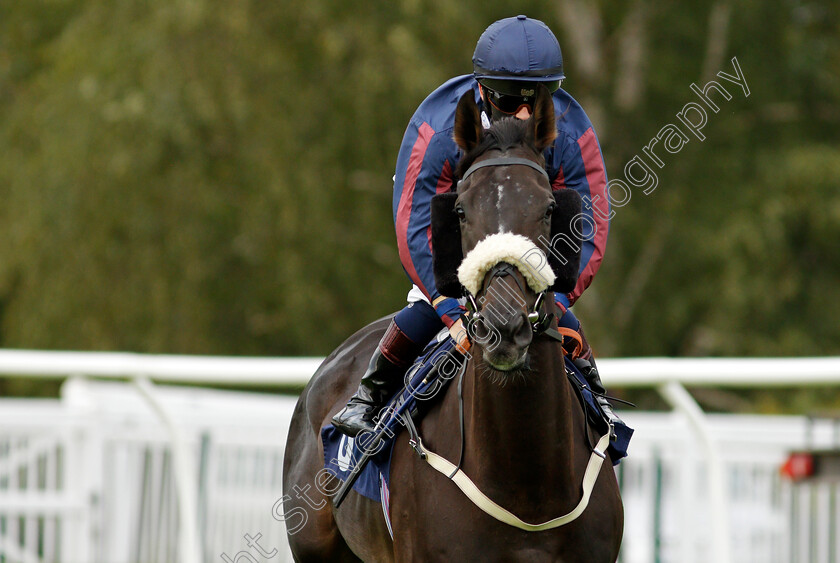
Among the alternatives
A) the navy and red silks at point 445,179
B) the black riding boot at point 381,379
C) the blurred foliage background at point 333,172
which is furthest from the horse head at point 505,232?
the blurred foliage background at point 333,172

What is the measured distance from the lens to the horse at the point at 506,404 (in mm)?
3199

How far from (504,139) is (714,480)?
2.33m

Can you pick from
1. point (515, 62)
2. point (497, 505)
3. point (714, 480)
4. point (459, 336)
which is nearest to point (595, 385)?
point (459, 336)

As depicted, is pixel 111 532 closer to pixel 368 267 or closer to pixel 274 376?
pixel 274 376

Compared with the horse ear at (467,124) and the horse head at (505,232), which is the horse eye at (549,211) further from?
the horse ear at (467,124)

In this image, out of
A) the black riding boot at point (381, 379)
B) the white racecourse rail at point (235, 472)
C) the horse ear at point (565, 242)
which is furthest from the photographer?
the white racecourse rail at point (235, 472)

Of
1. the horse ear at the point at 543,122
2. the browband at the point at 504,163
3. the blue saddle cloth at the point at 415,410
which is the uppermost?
the horse ear at the point at 543,122

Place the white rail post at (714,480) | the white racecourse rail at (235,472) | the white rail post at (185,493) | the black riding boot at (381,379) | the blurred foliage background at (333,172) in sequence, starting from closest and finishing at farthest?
the black riding boot at (381,379) → the white rail post at (714,480) → the white racecourse rail at (235,472) → the white rail post at (185,493) → the blurred foliage background at (333,172)

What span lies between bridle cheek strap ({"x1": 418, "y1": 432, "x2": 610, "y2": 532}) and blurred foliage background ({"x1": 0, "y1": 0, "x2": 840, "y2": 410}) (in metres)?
10.3

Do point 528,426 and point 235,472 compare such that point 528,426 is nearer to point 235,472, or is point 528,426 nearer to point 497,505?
point 497,505

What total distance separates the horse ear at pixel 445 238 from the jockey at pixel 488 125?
29 cm

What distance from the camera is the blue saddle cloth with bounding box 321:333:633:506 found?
3875 mm

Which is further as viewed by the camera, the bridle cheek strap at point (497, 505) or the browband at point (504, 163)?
the bridle cheek strap at point (497, 505)

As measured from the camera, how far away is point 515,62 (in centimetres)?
371
